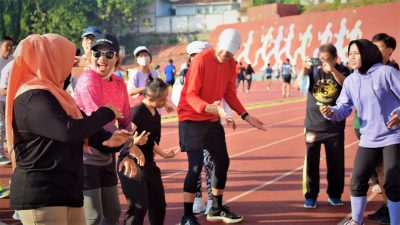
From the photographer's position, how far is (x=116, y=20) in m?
82.8

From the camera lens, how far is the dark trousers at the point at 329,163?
639 cm

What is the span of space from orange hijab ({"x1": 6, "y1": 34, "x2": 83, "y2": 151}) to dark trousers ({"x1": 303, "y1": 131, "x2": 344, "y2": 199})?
13.1 feet

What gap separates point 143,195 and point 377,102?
2269mm

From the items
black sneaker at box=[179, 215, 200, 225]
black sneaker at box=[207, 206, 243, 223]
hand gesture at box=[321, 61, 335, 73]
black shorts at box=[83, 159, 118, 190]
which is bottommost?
black sneaker at box=[207, 206, 243, 223]

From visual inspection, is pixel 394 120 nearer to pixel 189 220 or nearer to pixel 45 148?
pixel 189 220

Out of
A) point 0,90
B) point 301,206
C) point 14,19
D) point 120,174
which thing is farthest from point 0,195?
point 14,19

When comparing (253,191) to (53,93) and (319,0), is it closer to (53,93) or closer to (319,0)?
(53,93)

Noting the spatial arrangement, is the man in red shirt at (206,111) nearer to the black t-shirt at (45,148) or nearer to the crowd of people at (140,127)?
the crowd of people at (140,127)

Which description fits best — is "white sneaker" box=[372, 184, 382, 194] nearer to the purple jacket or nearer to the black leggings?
the black leggings

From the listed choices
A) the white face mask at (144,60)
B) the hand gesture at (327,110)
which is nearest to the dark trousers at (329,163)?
the hand gesture at (327,110)

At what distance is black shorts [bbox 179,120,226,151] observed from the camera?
548 centimetres

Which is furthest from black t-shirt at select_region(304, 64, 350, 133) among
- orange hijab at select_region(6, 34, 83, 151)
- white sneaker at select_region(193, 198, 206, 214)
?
orange hijab at select_region(6, 34, 83, 151)

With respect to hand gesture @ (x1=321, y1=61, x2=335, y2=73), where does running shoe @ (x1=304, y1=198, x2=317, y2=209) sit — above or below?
below

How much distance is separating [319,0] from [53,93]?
206ft
